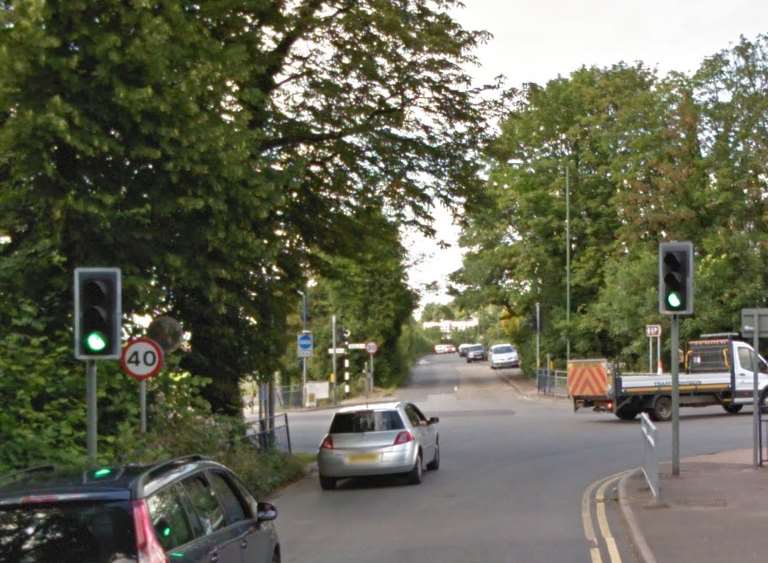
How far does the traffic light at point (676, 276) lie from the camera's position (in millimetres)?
17016

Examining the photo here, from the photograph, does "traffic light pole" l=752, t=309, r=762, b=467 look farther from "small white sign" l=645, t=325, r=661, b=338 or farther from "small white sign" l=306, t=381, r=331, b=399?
"small white sign" l=306, t=381, r=331, b=399

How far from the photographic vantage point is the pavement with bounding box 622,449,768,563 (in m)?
11.4

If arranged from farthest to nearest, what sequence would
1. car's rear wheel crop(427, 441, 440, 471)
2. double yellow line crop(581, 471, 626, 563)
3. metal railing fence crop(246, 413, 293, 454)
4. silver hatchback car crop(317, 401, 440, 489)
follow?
car's rear wheel crop(427, 441, 440, 471)
metal railing fence crop(246, 413, 293, 454)
silver hatchback car crop(317, 401, 440, 489)
double yellow line crop(581, 471, 626, 563)

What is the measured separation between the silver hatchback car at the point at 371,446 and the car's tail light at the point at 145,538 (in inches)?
547

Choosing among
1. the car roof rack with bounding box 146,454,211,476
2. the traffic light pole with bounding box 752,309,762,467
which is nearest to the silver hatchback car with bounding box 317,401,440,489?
the traffic light pole with bounding box 752,309,762,467

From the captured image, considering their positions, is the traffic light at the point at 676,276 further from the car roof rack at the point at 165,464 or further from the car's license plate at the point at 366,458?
the car roof rack at the point at 165,464

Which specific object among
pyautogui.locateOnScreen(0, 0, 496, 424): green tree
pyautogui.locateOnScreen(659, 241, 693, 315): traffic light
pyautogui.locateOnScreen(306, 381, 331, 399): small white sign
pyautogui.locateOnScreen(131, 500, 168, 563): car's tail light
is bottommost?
pyautogui.locateOnScreen(306, 381, 331, 399): small white sign

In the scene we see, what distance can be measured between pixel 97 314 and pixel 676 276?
29.7 ft

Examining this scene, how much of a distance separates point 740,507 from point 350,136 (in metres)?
10.6

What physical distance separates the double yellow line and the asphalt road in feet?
0.30

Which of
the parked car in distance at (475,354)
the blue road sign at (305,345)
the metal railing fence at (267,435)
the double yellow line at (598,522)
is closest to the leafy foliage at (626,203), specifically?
the blue road sign at (305,345)

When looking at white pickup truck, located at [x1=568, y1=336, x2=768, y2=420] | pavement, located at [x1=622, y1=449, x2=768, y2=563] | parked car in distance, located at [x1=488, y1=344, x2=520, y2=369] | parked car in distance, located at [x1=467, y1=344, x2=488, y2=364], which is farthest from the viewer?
parked car in distance, located at [x1=467, y1=344, x2=488, y2=364]

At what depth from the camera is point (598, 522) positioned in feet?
46.7

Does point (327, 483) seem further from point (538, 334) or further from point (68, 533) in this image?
point (538, 334)
